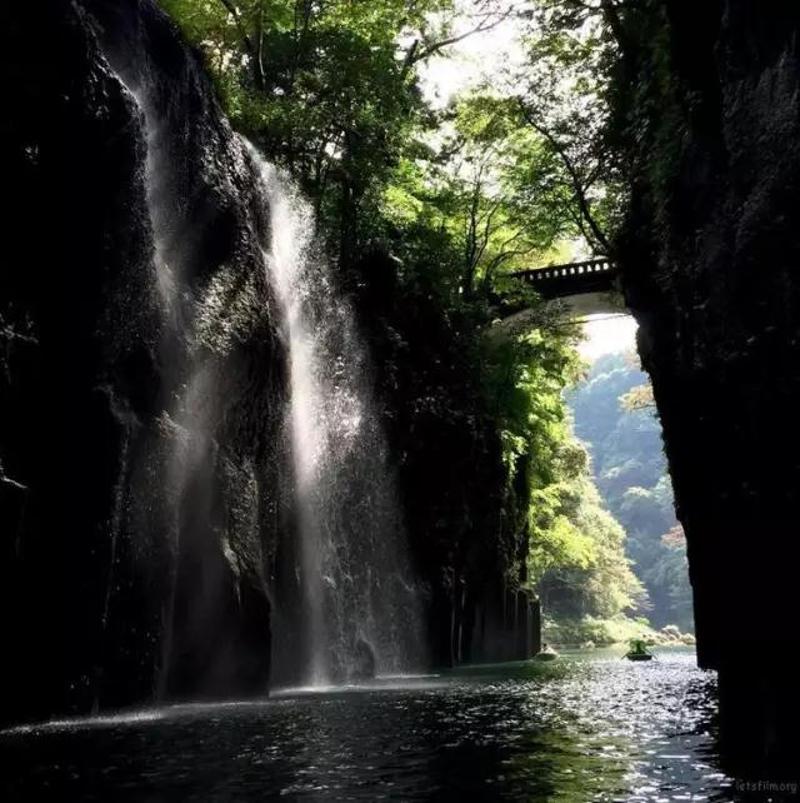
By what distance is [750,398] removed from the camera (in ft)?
35.2

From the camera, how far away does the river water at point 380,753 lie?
6.56 meters

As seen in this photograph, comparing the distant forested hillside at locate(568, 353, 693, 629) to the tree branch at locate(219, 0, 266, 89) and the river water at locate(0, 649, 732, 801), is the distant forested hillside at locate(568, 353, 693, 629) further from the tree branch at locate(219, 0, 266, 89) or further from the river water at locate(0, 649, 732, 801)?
the river water at locate(0, 649, 732, 801)

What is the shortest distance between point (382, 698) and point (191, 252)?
29.1 ft

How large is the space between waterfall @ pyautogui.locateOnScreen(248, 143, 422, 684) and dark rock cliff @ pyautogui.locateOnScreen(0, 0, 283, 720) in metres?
2.87

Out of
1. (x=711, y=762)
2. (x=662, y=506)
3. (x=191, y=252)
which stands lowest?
(x=711, y=762)

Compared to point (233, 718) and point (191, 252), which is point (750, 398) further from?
point (191, 252)

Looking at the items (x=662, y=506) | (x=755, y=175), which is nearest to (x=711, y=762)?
(x=755, y=175)

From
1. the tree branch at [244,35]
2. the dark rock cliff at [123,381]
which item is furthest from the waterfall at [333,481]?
the tree branch at [244,35]

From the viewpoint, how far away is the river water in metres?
6.56

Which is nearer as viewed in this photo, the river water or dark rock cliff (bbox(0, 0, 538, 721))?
the river water

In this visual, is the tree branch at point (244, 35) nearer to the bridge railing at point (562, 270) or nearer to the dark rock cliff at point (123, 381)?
the dark rock cliff at point (123, 381)

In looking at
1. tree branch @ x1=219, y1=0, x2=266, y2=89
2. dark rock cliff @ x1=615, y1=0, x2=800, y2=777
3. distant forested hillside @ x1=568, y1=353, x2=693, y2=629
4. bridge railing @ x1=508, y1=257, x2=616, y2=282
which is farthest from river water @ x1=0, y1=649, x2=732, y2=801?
distant forested hillside @ x1=568, y1=353, x2=693, y2=629

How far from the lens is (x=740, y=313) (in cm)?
1078

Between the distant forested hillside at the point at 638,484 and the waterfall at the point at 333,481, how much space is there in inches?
2709
